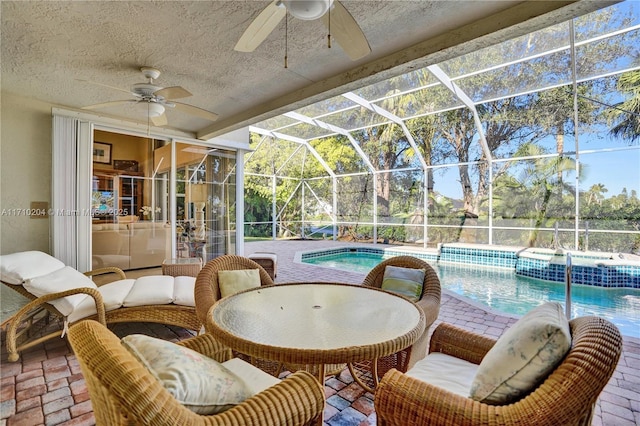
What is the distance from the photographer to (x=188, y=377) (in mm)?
1035

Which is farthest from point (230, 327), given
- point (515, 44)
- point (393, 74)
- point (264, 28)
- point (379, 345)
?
point (515, 44)

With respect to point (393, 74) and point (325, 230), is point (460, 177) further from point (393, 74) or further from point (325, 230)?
point (393, 74)

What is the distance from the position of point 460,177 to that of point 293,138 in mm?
5150

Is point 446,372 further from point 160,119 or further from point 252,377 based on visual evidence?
point 160,119

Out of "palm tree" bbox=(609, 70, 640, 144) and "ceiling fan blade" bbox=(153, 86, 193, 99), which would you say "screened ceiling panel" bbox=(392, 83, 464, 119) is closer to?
"palm tree" bbox=(609, 70, 640, 144)

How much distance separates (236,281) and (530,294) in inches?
210

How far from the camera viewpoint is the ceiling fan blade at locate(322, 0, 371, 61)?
181 centimetres

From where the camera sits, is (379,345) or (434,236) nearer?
(379,345)

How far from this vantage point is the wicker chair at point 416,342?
83.5 inches

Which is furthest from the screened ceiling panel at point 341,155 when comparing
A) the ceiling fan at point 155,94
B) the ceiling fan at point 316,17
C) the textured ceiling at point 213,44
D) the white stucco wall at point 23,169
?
the ceiling fan at point 316,17

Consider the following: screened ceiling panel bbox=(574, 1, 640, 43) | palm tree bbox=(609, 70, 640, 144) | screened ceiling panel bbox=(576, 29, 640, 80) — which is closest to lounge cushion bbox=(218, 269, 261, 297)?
screened ceiling panel bbox=(574, 1, 640, 43)

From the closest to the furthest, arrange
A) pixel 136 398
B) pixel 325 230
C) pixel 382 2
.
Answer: pixel 136 398
pixel 382 2
pixel 325 230

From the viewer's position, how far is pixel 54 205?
4.06 metres

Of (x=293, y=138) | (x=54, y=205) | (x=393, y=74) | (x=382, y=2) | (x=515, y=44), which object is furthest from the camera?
(x=293, y=138)
